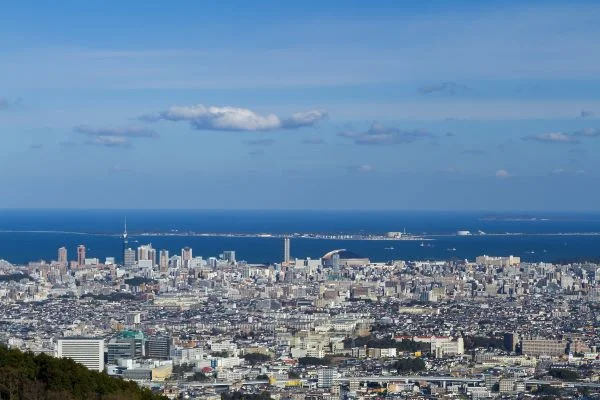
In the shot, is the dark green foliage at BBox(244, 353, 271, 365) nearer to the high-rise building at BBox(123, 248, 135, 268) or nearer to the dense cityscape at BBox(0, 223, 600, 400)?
the dense cityscape at BBox(0, 223, 600, 400)

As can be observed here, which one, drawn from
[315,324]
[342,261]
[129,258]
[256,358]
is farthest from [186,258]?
[256,358]

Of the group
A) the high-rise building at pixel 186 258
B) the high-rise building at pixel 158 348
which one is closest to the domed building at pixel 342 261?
the high-rise building at pixel 186 258

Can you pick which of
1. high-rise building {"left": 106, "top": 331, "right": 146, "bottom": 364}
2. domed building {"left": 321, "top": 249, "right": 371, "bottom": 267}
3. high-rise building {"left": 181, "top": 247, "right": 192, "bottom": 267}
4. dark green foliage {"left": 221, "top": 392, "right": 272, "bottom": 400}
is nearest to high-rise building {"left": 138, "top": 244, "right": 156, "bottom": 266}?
high-rise building {"left": 181, "top": 247, "right": 192, "bottom": 267}

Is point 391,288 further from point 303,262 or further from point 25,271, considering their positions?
point 25,271

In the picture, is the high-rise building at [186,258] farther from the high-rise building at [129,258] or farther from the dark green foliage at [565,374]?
the dark green foliage at [565,374]

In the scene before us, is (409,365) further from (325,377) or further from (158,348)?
(158,348)

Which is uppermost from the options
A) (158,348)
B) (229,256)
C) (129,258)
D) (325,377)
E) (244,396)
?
(229,256)
